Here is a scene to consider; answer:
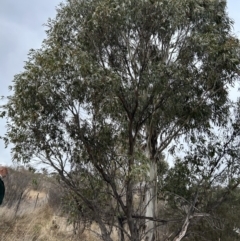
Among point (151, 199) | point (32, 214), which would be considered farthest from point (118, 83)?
point (32, 214)

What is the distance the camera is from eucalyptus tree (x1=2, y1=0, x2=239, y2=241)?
8.37 metres

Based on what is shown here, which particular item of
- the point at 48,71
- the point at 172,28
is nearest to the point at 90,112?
the point at 48,71

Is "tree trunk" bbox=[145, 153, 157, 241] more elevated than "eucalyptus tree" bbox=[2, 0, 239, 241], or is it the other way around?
"eucalyptus tree" bbox=[2, 0, 239, 241]

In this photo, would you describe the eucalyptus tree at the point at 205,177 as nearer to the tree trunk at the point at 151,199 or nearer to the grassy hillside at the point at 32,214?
the tree trunk at the point at 151,199

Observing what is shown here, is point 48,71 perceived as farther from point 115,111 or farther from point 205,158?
point 205,158

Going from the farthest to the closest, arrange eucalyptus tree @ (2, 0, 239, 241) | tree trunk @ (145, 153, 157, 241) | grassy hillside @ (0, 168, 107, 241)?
grassy hillside @ (0, 168, 107, 241) < tree trunk @ (145, 153, 157, 241) < eucalyptus tree @ (2, 0, 239, 241)

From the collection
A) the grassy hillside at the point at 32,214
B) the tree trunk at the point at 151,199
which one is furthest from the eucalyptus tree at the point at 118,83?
the grassy hillside at the point at 32,214

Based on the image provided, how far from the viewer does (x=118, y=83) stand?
26.8ft

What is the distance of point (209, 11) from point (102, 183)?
4.73 m

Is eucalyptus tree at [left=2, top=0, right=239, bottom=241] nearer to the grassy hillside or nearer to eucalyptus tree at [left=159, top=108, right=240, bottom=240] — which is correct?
eucalyptus tree at [left=159, top=108, right=240, bottom=240]

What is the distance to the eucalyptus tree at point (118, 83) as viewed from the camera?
8367mm

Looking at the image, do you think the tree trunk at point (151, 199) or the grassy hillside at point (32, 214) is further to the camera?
the grassy hillside at point (32, 214)

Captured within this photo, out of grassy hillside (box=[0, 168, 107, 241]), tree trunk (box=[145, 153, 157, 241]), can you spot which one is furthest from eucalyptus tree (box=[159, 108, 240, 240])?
grassy hillside (box=[0, 168, 107, 241])

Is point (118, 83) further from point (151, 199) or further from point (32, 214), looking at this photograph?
point (32, 214)
